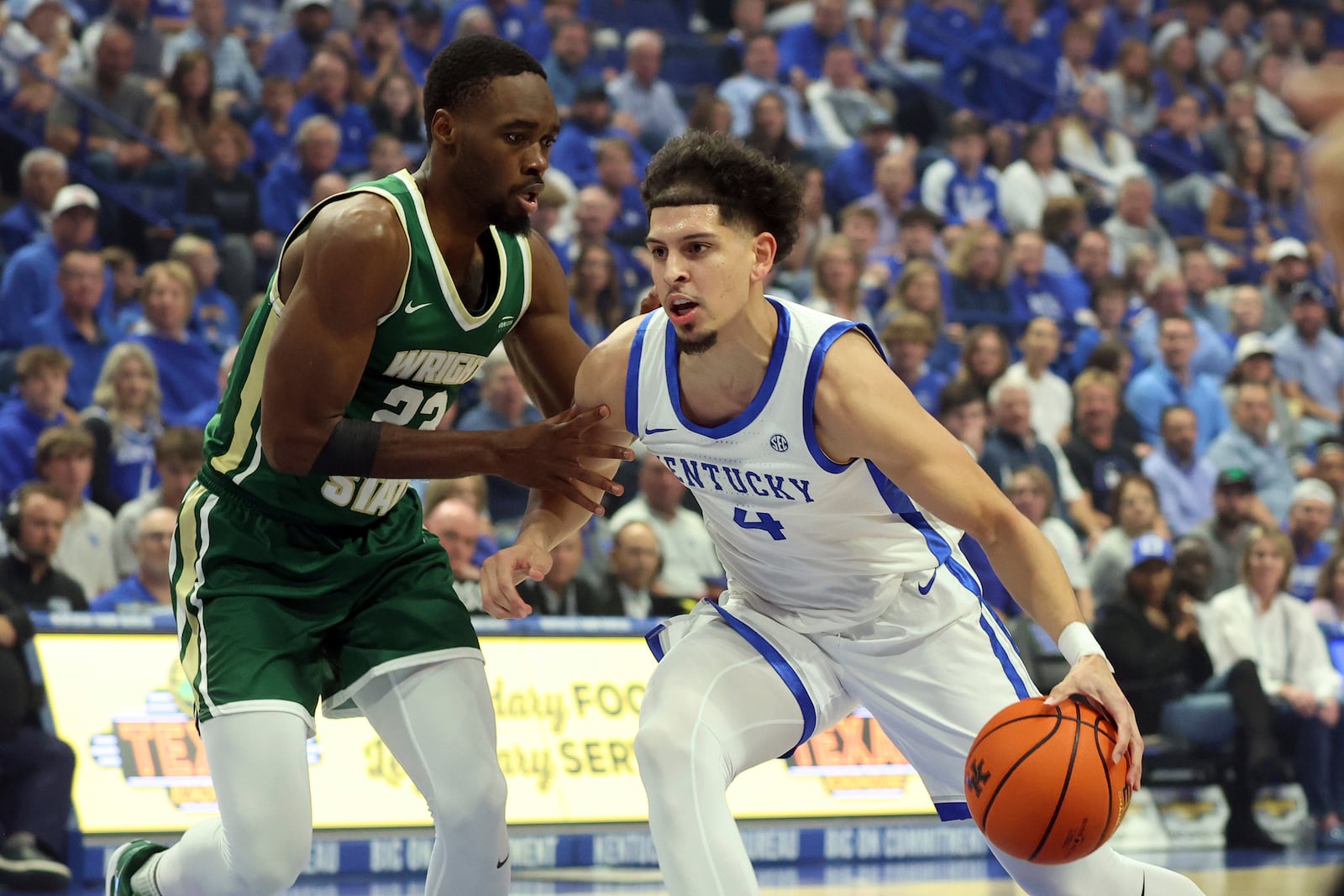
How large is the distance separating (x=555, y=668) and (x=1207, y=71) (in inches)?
462

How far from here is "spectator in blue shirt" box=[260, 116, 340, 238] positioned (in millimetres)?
10422

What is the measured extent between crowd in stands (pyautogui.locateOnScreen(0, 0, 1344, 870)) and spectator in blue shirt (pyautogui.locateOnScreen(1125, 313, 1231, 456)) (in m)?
0.04

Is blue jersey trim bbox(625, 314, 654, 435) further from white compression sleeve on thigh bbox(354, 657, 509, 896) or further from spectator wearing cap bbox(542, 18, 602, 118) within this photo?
spectator wearing cap bbox(542, 18, 602, 118)

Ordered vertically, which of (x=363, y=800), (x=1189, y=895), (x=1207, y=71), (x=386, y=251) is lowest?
(x=363, y=800)

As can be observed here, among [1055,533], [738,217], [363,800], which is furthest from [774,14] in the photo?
[738,217]

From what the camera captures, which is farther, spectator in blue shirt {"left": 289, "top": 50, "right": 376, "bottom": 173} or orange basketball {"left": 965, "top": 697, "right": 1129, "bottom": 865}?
spectator in blue shirt {"left": 289, "top": 50, "right": 376, "bottom": 173}

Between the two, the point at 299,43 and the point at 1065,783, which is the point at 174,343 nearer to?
the point at 299,43

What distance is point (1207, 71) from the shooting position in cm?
1648

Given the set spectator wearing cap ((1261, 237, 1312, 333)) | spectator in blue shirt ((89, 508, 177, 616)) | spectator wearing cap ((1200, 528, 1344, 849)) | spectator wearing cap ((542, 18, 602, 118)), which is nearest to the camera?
spectator in blue shirt ((89, 508, 177, 616))

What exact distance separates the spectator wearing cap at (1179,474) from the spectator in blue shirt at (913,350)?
4.81 feet

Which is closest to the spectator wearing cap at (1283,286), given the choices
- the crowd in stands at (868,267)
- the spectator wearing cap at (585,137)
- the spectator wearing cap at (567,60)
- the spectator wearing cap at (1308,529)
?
the crowd in stands at (868,267)

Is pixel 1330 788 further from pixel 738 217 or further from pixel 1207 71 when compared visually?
pixel 1207 71

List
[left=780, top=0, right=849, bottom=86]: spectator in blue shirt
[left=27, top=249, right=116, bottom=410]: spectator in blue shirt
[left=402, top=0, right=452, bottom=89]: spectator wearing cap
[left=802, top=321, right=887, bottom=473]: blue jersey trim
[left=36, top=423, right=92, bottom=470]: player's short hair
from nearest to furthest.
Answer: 1. [left=802, top=321, right=887, bottom=473]: blue jersey trim
2. [left=36, top=423, right=92, bottom=470]: player's short hair
3. [left=27, top=249, right=116, bottom=410]: spectator in blue shirt
4. [left=402, top=0, right=452, bottom=89]: spectator wearing cap
5. [left=780, top=0, right=849, bottom=86]: spectator in blue shirt

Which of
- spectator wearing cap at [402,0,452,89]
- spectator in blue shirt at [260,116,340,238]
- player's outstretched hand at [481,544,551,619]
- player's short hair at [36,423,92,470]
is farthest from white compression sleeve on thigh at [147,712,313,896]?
spectator wearing cap at [402,0,452,89]
